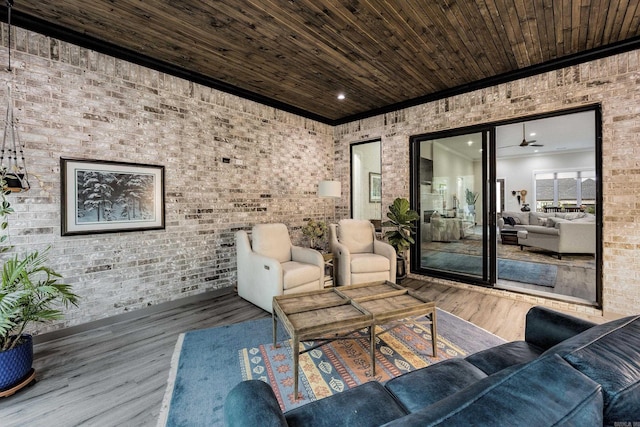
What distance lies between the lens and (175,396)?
75.9 inches

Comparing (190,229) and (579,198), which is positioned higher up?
(579,198)

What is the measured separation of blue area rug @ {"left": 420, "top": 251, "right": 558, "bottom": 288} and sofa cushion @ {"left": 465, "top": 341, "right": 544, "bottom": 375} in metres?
2.96

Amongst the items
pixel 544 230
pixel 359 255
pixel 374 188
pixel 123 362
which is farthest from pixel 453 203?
pixel 123 362

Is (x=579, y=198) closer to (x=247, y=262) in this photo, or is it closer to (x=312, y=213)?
(x=312, y=213)

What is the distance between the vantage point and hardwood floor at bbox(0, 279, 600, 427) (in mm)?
1805

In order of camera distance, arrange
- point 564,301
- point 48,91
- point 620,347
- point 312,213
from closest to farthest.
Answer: point 620,347, point 48,91, point 564,301, point 312,213

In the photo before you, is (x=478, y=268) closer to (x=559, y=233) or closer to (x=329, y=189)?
(x=329, y=189)

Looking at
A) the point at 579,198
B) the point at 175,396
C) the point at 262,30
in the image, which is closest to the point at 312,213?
the point at 262,30

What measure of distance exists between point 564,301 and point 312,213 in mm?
3982

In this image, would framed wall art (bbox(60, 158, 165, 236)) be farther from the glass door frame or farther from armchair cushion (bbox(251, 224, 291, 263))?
the glass door frame

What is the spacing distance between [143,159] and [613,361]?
4089 millimetres

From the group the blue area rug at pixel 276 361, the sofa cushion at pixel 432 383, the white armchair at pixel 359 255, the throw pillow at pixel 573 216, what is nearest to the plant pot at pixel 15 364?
the blue area rug at pixel 276 361

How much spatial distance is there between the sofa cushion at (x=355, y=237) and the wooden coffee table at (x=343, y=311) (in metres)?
1.61

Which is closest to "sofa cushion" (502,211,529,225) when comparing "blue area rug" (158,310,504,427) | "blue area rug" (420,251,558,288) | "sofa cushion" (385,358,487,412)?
"blue area rug" (420,251,558,288)
